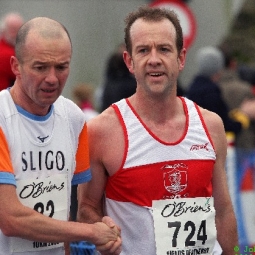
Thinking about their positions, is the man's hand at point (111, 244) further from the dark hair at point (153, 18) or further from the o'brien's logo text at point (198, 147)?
the dark hair at point (153, 18)

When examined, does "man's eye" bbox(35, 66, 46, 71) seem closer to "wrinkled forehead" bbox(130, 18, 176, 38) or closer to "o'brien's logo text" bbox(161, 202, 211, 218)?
"wrinkled forehead" bbox(130, 18, 176, 38)

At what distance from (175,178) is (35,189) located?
885 millimetres

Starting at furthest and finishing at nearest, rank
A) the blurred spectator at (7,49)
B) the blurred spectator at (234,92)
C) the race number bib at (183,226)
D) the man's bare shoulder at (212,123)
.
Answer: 1. the blurred spectator at (234,92)
2. the blurred spectator at (7,49)
3. the man's bare shoulder at (212,123)
4. the race number bib at (183,226)

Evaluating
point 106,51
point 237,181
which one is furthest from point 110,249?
point 106,51

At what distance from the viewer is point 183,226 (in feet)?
18.9

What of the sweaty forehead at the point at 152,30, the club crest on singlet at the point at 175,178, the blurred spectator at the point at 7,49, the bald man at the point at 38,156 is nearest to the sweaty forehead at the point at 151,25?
the sweaty forehead at the point at 152,30

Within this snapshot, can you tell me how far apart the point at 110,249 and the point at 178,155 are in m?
0.78

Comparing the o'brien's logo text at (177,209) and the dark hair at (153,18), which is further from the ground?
the dark hair at (153,18)

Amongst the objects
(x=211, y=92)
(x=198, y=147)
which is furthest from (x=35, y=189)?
(x=211, y=92)

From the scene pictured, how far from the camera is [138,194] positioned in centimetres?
574

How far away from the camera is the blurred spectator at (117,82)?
10602mm

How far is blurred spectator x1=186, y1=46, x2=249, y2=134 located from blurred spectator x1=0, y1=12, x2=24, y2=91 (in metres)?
1.90

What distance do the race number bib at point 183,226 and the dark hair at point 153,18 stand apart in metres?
0.92

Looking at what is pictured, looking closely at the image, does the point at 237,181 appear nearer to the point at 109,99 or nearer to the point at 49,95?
the point at 109,99
